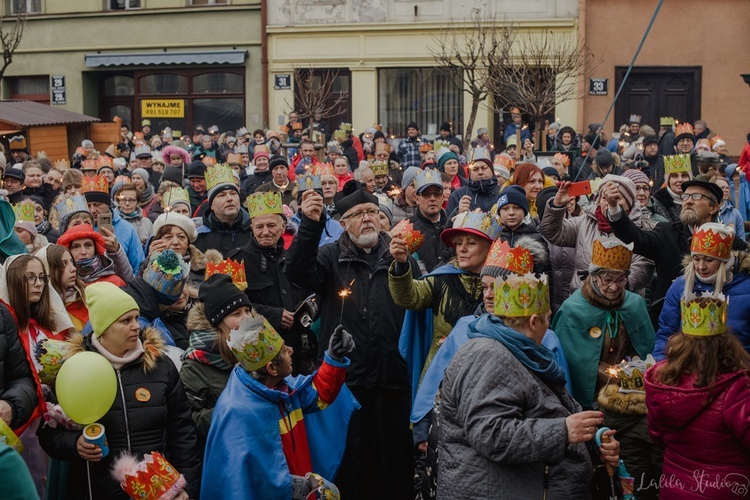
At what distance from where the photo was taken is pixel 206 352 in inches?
231

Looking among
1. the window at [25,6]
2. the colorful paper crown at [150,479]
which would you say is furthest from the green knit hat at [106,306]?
the window at [25,6]

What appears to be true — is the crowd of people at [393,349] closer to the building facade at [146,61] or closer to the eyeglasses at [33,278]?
the eyeglasses at [33,278]

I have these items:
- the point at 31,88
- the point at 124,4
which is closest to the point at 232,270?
the point at 124,4

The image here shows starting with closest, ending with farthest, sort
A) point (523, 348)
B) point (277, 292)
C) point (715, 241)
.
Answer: point (523, 348) < point (715, 241) < point (277, 292)

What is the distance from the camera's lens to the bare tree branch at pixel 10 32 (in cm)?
2948

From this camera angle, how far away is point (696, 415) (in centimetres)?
522

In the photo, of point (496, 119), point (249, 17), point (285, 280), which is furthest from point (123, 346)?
point (249, 17)

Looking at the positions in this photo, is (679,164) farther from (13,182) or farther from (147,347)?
(13,182)

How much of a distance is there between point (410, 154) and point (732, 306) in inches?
484

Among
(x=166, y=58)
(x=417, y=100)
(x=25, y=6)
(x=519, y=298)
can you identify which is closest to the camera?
(x=519, y=298)

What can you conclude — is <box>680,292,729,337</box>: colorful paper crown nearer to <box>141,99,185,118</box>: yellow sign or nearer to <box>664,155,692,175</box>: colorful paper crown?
<box>664,155,692,175</box>: colorful paper crown

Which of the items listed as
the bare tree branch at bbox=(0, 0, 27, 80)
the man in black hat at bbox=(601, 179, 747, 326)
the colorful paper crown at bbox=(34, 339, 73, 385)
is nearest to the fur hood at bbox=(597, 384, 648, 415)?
the man in black hat at bbox=(601, 179, 747, 326)

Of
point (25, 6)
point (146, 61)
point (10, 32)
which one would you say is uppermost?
point (25, 6)

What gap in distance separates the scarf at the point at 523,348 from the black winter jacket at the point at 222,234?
166 inches
